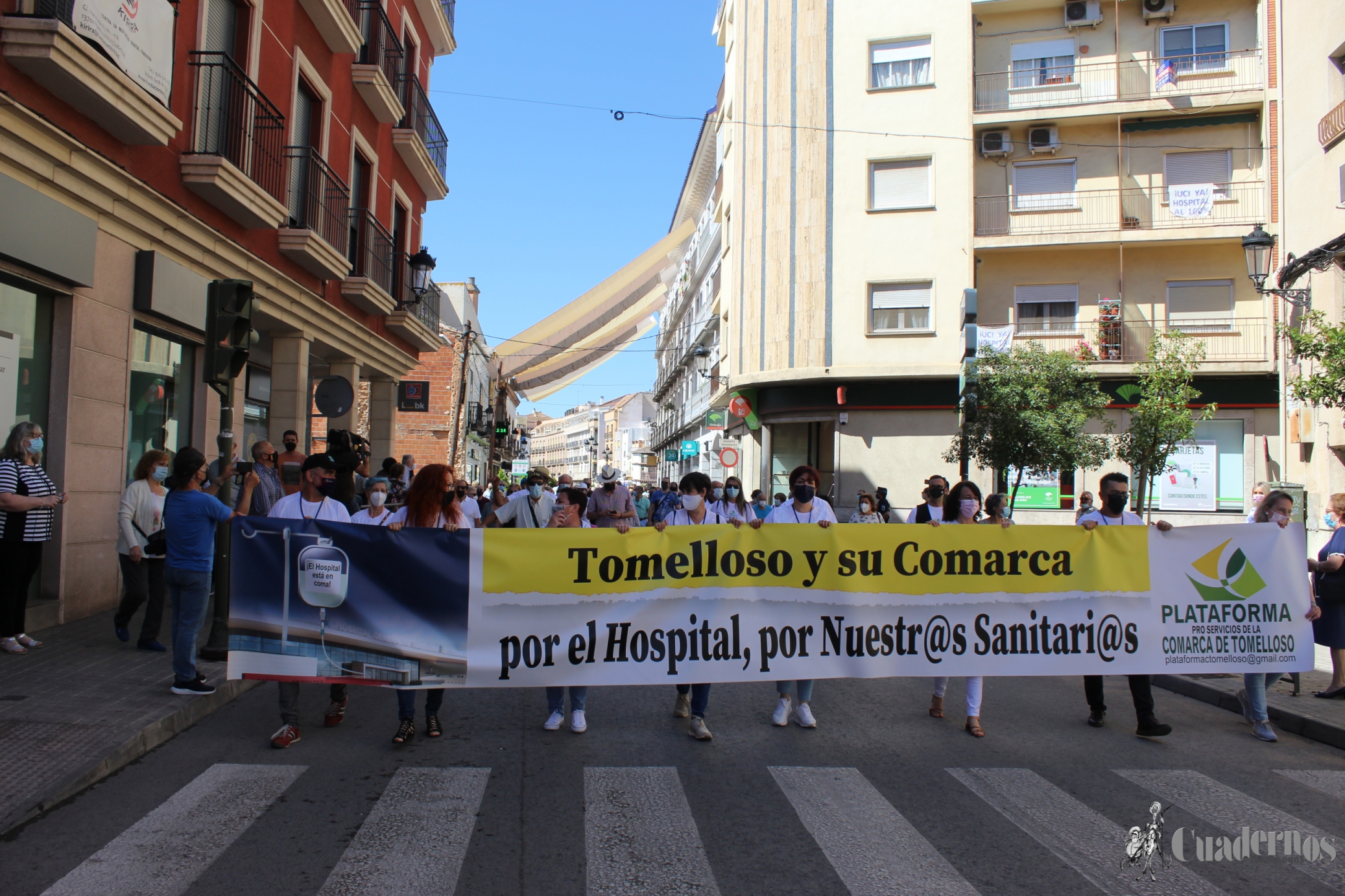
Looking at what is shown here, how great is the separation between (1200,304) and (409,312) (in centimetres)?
1985

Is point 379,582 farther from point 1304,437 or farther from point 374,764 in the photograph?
point 1304,437

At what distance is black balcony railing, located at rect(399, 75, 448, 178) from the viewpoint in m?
19.1

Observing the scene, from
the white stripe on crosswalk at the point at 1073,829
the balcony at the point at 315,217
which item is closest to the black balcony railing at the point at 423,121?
the balcony at the point at 315,217

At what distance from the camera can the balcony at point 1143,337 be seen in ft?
73.3

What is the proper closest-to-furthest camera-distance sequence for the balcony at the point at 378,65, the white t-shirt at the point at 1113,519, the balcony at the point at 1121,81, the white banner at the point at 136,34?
the white t-shirt at the point at 1113,519 → the white banner at the point at 136,34 → the balcony at the point at 378,65 → the balcony at the point at 1121,81

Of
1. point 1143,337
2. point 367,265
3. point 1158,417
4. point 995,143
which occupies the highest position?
point 995,143

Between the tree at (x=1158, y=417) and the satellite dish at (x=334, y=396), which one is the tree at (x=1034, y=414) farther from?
the satellite dish at (x=334, y=396)

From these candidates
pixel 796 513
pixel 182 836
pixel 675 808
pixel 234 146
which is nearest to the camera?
pixel 182 836

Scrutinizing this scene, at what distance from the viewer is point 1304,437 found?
1756cm

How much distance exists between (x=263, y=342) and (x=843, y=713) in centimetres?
1186

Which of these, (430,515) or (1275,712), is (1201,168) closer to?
(1275,712)

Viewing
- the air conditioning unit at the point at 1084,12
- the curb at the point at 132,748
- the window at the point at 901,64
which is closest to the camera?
the curb at the point at 132,748

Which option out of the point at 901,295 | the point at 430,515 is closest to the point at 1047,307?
the point at 901,295

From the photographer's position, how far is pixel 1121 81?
23375 millimetres
